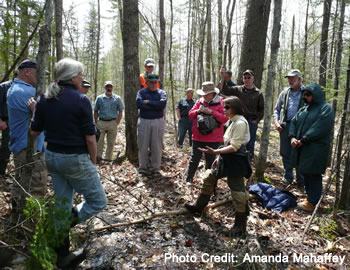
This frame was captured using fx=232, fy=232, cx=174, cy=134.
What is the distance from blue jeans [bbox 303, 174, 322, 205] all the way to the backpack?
199 cm

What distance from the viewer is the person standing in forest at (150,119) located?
211 inches

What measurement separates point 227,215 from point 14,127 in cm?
361

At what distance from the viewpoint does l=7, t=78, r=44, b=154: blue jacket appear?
Answer: 3.24 meters

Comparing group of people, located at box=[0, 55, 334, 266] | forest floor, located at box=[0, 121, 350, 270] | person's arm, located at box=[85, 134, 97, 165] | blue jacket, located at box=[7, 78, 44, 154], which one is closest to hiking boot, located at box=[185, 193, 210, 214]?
group of people, located at box=[0, 55, 334, 266]

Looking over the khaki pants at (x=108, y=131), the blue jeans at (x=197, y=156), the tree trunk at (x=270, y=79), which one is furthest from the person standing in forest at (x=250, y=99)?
the khaki pants at (x=108, y=131)

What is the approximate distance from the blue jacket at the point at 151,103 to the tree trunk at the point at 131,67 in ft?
2.58

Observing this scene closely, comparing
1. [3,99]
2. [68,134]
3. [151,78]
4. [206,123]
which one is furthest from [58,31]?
[68,134]

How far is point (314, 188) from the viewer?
14.0ft

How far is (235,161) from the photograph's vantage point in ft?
11.0

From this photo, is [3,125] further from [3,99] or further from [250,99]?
[250,99]

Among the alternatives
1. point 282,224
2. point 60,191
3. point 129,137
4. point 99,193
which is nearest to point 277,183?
point 282,224

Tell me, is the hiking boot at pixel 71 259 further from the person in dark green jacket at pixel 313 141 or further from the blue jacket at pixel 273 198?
the person in dark green jacket at pixel 313 141

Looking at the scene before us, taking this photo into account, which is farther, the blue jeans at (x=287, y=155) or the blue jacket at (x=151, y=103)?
the blue jeans at (x=287, y=155)

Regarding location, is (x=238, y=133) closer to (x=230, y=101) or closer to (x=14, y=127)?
(x=230, y=101)
